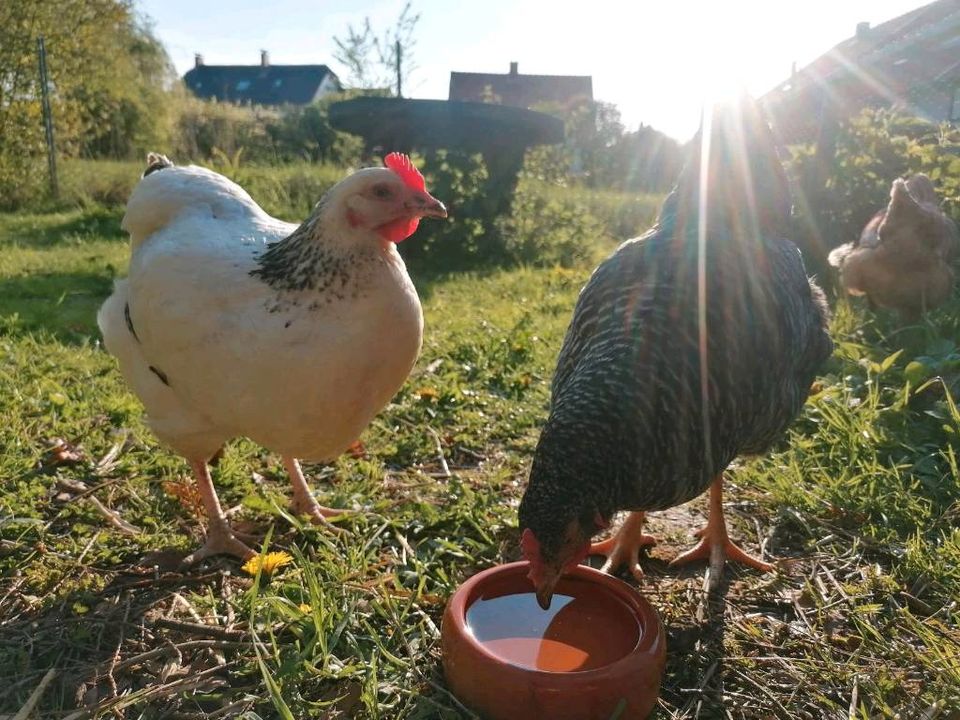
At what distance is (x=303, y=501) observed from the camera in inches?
92.7

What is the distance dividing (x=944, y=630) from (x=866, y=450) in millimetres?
991

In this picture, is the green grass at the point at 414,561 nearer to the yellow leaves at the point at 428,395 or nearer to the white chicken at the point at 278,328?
the yellow leaves at the point at 428,395

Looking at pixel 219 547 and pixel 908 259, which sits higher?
pixel 908 259

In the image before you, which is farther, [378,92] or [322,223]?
[378,92]

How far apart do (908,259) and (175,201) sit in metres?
4.02

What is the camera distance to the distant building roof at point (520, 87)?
91.0 feet

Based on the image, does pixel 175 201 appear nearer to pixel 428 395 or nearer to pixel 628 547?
pixel 428 395

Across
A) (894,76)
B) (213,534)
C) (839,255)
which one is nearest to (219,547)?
(213,534)

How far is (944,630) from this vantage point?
1.73 metres

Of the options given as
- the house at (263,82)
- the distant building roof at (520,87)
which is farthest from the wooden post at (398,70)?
the house at (263,82)

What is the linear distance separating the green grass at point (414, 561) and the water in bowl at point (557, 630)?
0.17 meters

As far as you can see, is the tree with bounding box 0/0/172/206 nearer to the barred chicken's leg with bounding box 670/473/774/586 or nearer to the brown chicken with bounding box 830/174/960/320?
the brown chicken with bounding box 830/174/960/320

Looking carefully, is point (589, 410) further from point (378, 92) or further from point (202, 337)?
point (378, 92)

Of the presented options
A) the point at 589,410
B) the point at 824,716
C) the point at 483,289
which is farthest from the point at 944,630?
the point at 483,289
